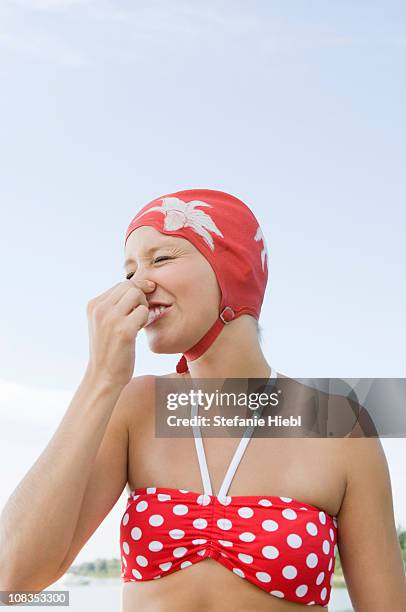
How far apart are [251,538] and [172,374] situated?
437 mm

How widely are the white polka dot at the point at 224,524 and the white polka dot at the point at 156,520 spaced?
111mm

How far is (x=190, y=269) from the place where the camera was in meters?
1.87

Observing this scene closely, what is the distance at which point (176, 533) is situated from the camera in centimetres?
177

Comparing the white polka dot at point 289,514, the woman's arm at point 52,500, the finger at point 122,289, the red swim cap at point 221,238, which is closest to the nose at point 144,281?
the finger at point 122,289

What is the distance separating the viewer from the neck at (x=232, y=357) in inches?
75.4

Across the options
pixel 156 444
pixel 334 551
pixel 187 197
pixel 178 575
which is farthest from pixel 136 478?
pixel 187 197

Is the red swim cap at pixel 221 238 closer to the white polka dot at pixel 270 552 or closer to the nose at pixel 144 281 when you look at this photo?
the nose at pixel 144 281

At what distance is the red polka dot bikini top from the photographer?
174 cm

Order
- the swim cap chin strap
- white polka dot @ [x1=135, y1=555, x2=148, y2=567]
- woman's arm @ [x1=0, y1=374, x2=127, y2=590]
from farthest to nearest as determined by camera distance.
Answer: the swim cap chin strap, white polka dot @ [x1=135, y1=555, x2=148, y2=567], woman's arm @ [x1=0, y1=374, x2=127, y2=590]

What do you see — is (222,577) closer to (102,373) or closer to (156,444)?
(156,444)

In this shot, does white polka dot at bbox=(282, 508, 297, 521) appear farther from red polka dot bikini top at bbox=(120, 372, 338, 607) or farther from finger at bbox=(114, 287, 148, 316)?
finger at bbox=(114, 287, 148, 316)

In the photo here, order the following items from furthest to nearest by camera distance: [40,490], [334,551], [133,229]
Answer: [133,229] → [334,551] → [40,490]

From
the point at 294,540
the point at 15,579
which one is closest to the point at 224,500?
the point at 294,540

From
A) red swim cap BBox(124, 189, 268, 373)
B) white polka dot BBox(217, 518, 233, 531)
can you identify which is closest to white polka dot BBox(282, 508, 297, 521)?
white polka dot BBox(217, 518, 233, 531)
